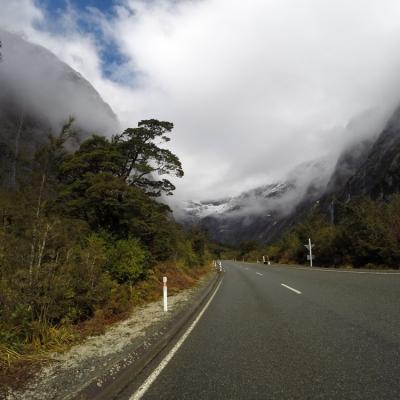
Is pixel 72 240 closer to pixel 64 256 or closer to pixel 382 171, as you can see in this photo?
pixel 64 256

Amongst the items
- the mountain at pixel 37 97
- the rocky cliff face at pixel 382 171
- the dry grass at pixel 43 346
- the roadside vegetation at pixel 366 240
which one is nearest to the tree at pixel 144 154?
the dry grass at pixel 43 346

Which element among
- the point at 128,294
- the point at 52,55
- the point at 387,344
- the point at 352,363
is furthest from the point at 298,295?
the point at 52,55

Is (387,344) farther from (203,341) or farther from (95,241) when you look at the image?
(95,241)

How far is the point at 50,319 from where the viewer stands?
21.5 feet

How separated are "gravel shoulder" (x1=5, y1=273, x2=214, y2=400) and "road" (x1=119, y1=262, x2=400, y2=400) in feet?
1.66

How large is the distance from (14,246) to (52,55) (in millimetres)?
172331

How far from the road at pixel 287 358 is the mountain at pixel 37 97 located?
87.9 m

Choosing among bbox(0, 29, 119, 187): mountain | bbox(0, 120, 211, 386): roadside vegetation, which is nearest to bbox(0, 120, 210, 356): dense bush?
bbox(0, 120, 211, 386): roadside vegetation

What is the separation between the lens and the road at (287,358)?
377 centimetres

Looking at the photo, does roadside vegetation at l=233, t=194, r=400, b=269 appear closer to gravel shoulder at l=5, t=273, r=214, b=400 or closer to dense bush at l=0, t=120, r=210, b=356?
dense bush at l=0, t=120, r=210, b=356

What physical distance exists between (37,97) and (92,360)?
132365 mm

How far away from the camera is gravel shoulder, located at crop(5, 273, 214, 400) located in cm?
397

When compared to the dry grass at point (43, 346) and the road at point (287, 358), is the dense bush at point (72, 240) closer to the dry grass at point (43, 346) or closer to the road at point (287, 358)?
the dry grass at point (43, 346)

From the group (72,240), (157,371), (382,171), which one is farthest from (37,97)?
(157,371)
